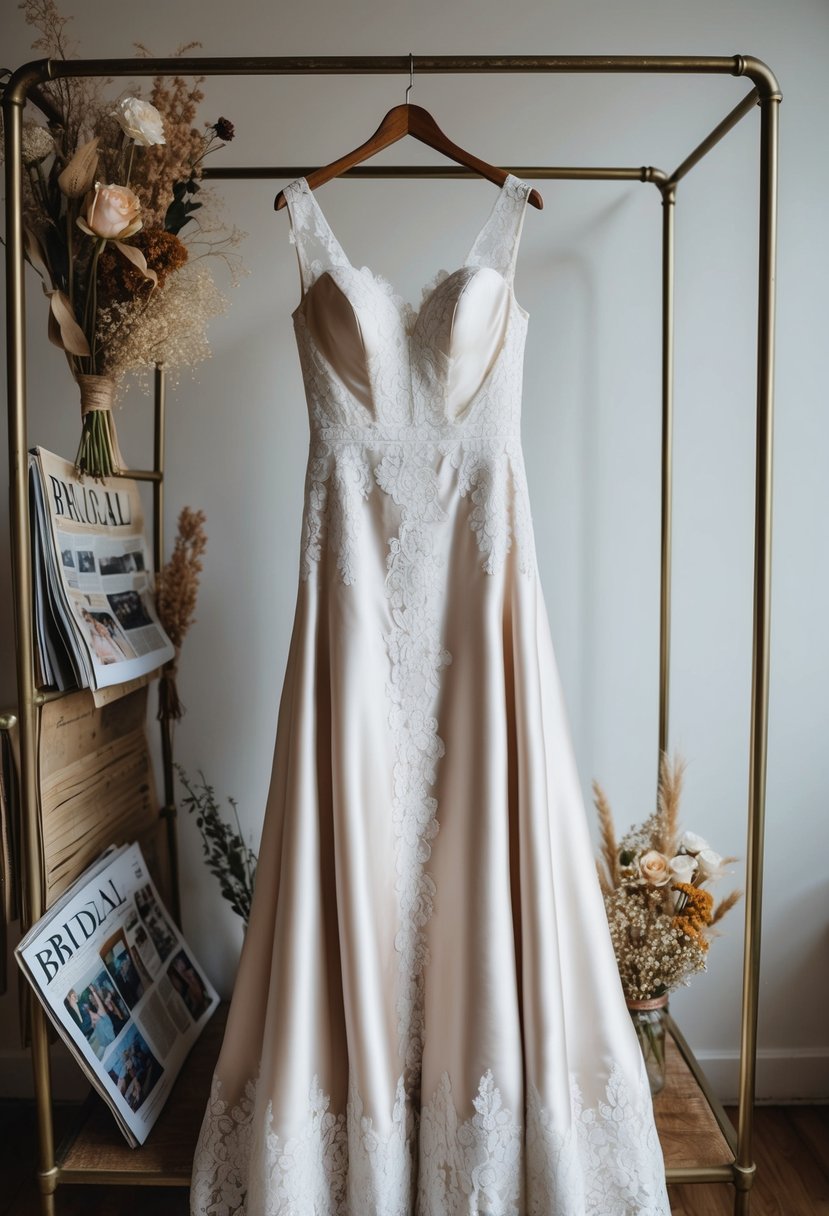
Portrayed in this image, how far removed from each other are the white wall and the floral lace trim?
2.24 ft

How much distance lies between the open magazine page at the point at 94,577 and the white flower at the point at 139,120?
522 millimetres

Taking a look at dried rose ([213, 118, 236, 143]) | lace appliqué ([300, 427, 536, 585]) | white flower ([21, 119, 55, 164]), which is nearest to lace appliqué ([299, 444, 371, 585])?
lace appliqué ([300, 427, 536, 585])

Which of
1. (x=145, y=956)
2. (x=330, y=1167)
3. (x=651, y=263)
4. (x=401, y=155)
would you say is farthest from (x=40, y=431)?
(x=330, y=1167)

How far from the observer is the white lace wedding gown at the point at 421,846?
4.37 feet

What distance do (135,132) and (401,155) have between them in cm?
74

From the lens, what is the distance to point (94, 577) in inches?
64.1

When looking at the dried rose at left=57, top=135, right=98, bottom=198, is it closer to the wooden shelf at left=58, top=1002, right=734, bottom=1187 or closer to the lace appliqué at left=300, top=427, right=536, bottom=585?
the lace appliqué at left=300, top=427, right=536, bottom=585

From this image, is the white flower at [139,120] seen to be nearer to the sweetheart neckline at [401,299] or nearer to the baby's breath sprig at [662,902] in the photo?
the sweetheart neckline at [401,299]

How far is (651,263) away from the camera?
1.95 meters

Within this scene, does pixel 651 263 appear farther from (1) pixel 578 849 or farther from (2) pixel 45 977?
(2) pixel 45 977

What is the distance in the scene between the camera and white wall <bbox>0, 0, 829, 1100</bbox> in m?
1.90

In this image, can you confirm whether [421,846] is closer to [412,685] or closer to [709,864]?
[412,685]

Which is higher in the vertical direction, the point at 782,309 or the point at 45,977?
the point at 782,309

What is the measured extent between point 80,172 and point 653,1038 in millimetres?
1847
